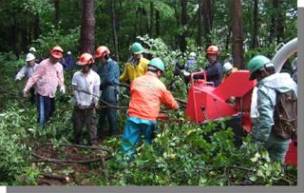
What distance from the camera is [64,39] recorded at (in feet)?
71.6

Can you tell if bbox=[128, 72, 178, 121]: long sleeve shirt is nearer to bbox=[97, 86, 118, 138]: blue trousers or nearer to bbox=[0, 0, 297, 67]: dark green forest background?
bbox=[97, 86, 118, 138]: blue trousers

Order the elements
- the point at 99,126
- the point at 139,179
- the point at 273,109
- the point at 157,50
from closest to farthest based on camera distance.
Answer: the point at 273,109
the point at 139,179
the point at 99,126
the point at 157,50

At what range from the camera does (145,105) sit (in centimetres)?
846

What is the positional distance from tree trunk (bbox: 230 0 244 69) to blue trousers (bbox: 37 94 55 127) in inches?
217

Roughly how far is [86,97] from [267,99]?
12.7 ft

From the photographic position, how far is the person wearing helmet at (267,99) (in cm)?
680

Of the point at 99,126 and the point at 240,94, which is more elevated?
the point at 240,94

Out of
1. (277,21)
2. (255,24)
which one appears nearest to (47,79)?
(277,21)

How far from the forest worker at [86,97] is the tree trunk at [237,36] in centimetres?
585

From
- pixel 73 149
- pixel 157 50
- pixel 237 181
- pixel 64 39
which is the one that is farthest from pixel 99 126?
pixel 64 39

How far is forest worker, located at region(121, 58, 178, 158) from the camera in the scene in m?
8.47

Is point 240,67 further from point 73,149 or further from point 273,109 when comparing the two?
point 273,109

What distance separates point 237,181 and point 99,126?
4.05 meters

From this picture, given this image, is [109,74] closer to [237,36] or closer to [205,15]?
[237,36]
